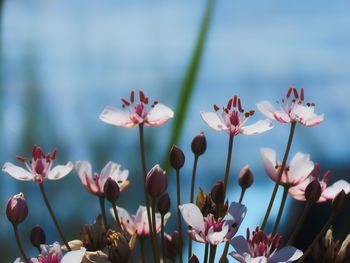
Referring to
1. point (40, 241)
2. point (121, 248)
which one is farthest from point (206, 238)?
point (40, 241)

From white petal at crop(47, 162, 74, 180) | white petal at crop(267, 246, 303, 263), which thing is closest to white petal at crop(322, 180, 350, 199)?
white petal at crop(267, 246, 303, 263)

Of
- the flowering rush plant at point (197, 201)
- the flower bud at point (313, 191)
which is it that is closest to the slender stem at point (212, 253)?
the flowering rush plant at point (197, 201)

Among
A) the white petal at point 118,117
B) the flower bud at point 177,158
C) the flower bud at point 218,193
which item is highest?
the white petal at point 118,117

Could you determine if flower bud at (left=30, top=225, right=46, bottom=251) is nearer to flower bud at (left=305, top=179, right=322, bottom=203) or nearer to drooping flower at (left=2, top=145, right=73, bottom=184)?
drooping flower at (left=2, top=145, right=73, bottom=184)

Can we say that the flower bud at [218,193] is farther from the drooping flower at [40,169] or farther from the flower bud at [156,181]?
the drooping flower at [40,169]

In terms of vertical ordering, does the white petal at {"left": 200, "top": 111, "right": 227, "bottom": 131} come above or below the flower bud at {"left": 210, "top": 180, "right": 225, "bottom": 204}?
above

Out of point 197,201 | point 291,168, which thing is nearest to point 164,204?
point 197,201

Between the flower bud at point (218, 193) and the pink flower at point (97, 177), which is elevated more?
the flower bud at point (218, 193)
